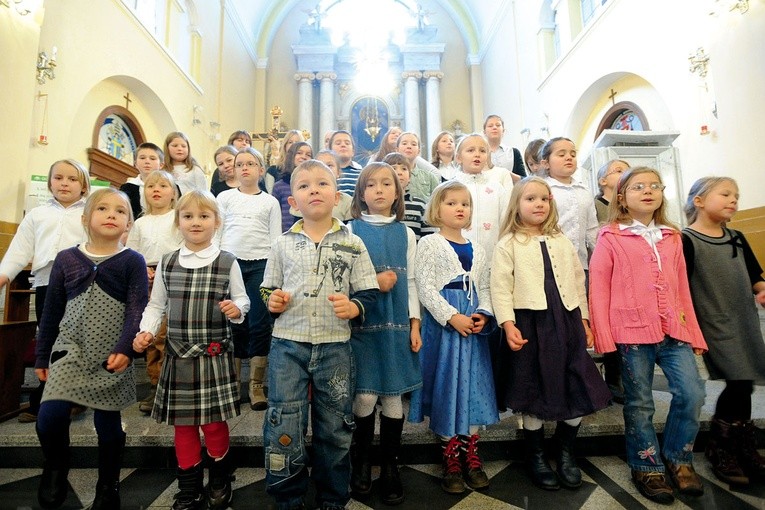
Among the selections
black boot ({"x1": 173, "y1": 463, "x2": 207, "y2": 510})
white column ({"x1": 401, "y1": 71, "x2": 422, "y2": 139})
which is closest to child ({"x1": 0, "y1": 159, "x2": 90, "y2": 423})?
black boot ({"x1": 173, "y1": 463, "x2": 207, "y2": 510})

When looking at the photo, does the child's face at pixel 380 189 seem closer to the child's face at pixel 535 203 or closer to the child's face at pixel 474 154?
the child's face at pixel 535 203

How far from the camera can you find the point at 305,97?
12.8 metres

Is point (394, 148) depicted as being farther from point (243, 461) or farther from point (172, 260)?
A: point (243, 461)

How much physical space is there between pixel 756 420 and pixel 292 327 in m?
2.42

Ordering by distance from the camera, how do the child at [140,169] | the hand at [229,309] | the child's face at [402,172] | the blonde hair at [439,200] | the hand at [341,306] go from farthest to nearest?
the child at [140,169] < the child's face at [402,172] < the blonde hair at [439,200] < the hand at [229,309] < the hand at [341,306]

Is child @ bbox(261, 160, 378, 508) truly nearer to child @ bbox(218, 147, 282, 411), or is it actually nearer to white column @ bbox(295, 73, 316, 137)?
child @ bbox(218, 147, 282, 411)

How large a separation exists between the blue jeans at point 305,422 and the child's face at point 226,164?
2.07 m

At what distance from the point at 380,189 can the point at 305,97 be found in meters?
12.0

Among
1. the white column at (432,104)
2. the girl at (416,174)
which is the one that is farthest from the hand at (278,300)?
the white column at (432,104)

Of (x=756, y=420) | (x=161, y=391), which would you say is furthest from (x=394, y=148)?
(x=756, y=420)

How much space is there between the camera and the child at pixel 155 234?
2395 millimetres

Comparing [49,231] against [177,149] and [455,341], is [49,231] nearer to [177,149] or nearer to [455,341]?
[177,149]

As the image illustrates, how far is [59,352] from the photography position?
5.48 ft

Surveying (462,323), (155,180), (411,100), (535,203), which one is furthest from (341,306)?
(411,100)
